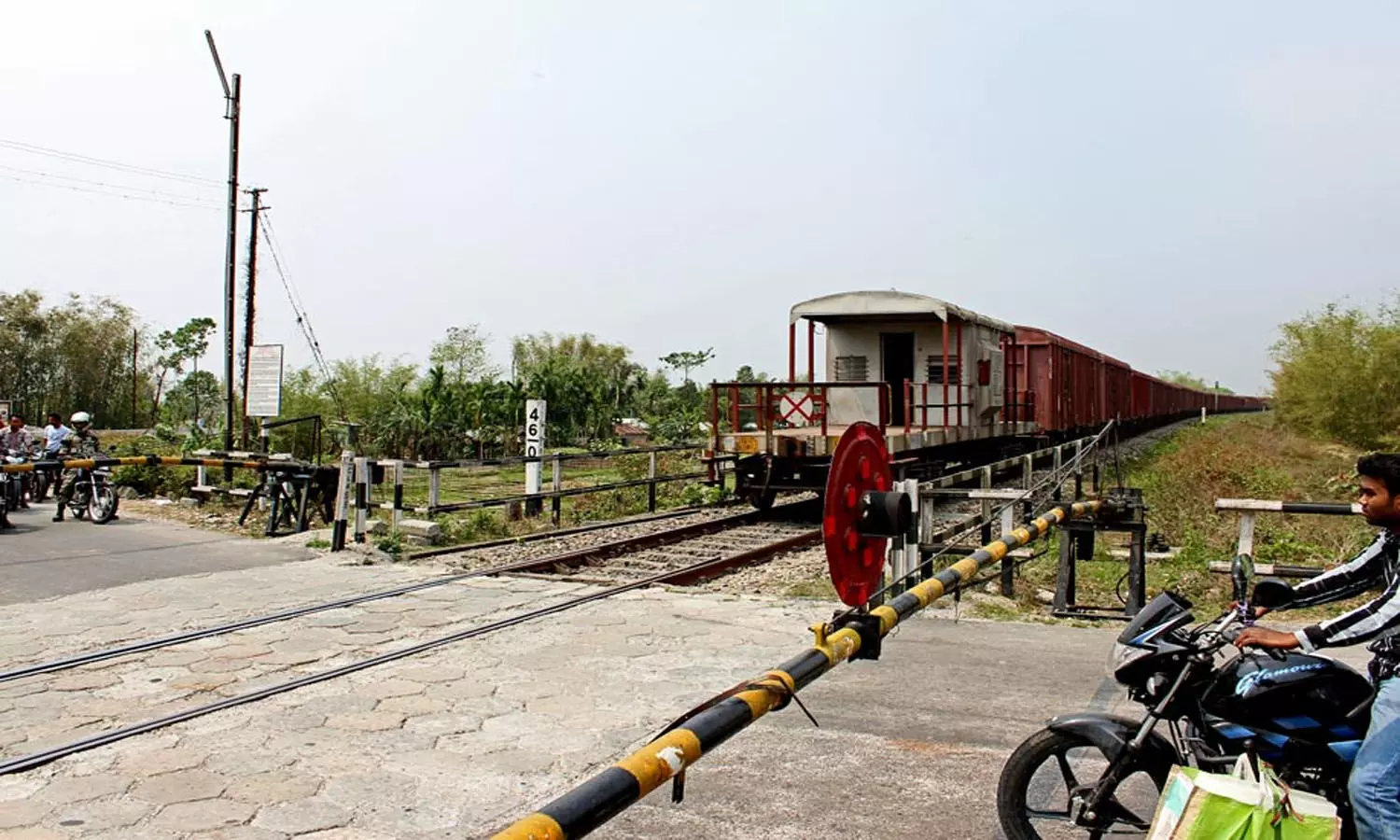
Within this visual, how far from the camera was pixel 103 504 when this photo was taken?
13.5 meters

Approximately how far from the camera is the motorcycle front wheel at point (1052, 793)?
3299mm

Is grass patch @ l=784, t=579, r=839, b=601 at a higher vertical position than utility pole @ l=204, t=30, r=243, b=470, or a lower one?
lower

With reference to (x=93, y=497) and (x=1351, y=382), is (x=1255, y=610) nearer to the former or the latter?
(x=93, y=497)

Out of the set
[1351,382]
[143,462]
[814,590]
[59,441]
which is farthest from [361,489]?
[1351,382]

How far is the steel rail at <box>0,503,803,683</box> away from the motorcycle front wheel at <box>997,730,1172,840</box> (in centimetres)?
522

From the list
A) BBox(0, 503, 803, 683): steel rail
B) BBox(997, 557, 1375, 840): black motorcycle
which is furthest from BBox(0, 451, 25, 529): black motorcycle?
BBox(997, 557, 1375, 840): black motorcycle

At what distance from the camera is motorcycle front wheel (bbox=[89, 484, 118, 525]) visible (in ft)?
44.2

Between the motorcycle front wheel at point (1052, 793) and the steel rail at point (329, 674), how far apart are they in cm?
377

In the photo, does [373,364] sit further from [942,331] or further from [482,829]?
[482,829]

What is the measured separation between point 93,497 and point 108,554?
12.1 feet

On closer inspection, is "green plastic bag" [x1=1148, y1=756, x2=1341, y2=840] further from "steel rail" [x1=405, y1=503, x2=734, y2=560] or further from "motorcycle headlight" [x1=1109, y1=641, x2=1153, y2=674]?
"steel rail" [x1=405, y1=503, x2=734, y2=560]

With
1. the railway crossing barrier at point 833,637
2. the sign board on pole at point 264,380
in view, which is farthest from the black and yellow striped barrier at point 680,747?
the sign board on pole at point 264,380

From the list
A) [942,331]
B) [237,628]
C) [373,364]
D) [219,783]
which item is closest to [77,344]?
[373,364]

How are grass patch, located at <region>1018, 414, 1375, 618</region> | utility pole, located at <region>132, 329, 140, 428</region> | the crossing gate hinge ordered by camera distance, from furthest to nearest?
1. utility pole, located at <region>132, 329, 140, 428</region>
2. grass patch, located at <region>1018, 414, 1375, 618</region>
3. the crossing gate hinge
